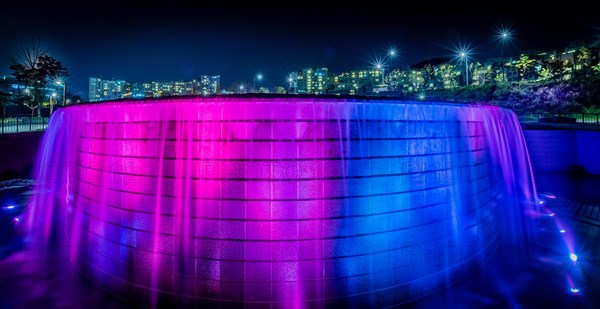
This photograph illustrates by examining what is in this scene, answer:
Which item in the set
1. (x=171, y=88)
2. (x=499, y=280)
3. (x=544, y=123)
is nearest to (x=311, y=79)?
(x=171, y=88)

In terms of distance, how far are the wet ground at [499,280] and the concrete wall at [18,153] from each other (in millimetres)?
10160

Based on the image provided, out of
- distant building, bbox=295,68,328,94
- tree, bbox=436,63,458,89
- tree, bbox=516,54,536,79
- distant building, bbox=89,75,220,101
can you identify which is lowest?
distant building, bbox=89,75,220,101

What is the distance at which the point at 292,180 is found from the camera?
236 inches

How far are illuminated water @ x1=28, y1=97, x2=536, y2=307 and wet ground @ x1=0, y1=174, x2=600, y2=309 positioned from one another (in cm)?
44

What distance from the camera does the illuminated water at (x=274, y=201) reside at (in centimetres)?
602

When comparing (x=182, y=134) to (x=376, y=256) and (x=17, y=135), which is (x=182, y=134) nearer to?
(x=376, y=256)

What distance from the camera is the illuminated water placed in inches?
237

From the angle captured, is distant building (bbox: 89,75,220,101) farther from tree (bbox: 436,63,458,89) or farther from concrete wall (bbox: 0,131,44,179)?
tree (bbox: 436,63,458,89)

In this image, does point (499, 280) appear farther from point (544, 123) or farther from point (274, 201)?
point (544, 123)

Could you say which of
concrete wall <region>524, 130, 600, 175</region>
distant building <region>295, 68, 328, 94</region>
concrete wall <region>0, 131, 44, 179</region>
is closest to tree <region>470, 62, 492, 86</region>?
distant building <region>295, 68, 328, 94</region>

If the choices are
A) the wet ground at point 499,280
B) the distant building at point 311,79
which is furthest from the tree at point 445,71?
the wet ground at point 499,280

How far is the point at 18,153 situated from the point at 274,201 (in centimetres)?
2130

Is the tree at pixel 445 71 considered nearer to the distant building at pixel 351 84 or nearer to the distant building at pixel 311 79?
the distant building at pixel 351 84

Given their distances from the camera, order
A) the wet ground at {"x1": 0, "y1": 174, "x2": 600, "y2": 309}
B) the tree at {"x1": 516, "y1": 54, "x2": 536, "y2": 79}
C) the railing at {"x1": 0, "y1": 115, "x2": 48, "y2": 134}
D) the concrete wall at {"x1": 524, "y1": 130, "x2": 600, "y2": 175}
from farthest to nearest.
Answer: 1. the tree at {"x1": 516, "y1": 54, "x2": 536, "y2": 79}
2. the railing at {"x1": 0, "y1": 115, "x2": 48, "y2": 134}
3. the concrete wall at {"x1": 524, "y1": 130, "x2": 600, "y2": 175}
4. the wet ground at {"x1": 0, "y1": 174, "x2": 600, "y2": 309}
